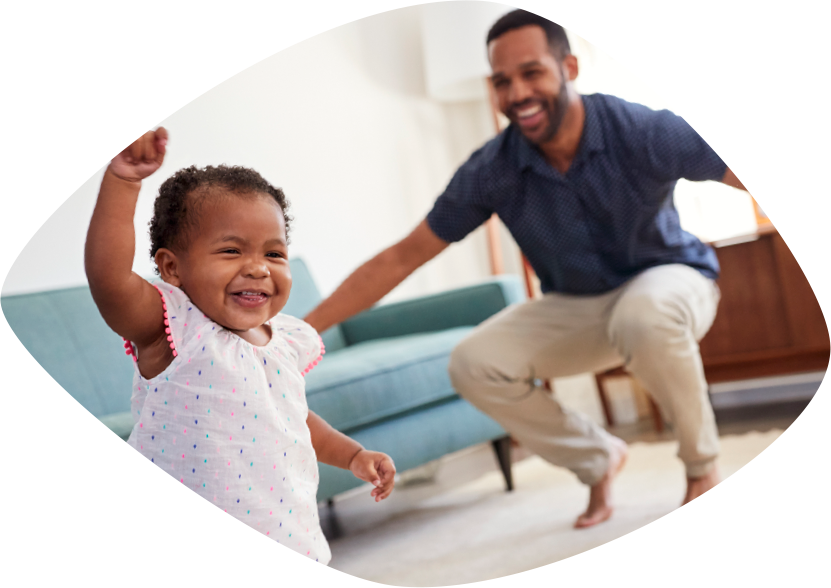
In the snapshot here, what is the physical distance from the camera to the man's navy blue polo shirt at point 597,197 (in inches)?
36.3

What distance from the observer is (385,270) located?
0.95 m

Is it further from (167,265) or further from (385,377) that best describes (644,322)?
(167,265)

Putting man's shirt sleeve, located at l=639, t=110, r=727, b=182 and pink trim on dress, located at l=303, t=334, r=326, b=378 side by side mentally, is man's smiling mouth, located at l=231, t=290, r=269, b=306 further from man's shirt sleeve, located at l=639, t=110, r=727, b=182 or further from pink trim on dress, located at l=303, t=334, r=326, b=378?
man's shirt sleeve, located at l=639, t=110, r=727, b=182

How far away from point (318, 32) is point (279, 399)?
448 mm

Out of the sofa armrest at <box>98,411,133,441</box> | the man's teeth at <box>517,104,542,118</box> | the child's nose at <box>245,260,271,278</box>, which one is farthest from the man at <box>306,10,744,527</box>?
the sofa armrest at <box>98,411,133,441</box>

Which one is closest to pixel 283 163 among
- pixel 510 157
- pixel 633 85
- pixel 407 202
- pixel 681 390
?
pixel 407 202

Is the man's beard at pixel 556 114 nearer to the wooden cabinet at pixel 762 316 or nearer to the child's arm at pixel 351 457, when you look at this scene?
the wooden cabinet at pixel 762 316

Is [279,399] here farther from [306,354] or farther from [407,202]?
[407,202]

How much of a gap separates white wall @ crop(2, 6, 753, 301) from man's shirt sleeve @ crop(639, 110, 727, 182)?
2cm

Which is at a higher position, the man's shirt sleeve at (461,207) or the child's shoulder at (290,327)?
the man's shirt sleeve at (461,207)

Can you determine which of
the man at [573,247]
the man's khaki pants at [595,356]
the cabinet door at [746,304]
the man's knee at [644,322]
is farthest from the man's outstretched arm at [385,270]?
the cabinet door at [746,304]

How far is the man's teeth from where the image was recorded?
929mm

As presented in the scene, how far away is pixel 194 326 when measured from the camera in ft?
2.57

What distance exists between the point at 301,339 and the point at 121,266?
0.20 metres
